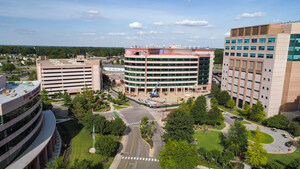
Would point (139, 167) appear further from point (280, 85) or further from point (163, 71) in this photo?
point (163, 71)

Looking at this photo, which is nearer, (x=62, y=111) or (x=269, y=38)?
(x=269, y=38)

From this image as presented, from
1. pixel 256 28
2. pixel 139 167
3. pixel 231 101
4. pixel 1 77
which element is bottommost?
pixel 139 167

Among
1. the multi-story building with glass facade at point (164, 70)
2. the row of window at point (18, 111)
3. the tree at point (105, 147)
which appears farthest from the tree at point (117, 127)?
the multi-story building with glass facade at point (164, 70)

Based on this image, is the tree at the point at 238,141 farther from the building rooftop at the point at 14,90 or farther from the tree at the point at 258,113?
the building rooftop at the point at 14,90

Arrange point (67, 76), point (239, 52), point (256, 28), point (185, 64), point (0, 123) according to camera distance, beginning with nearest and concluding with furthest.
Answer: point (0, 123)
point (256, 28)
point (239, 52)
point (67, 76)
point (185, 64)

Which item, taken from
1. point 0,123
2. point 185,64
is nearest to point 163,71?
point 185,64

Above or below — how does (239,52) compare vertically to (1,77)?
above
